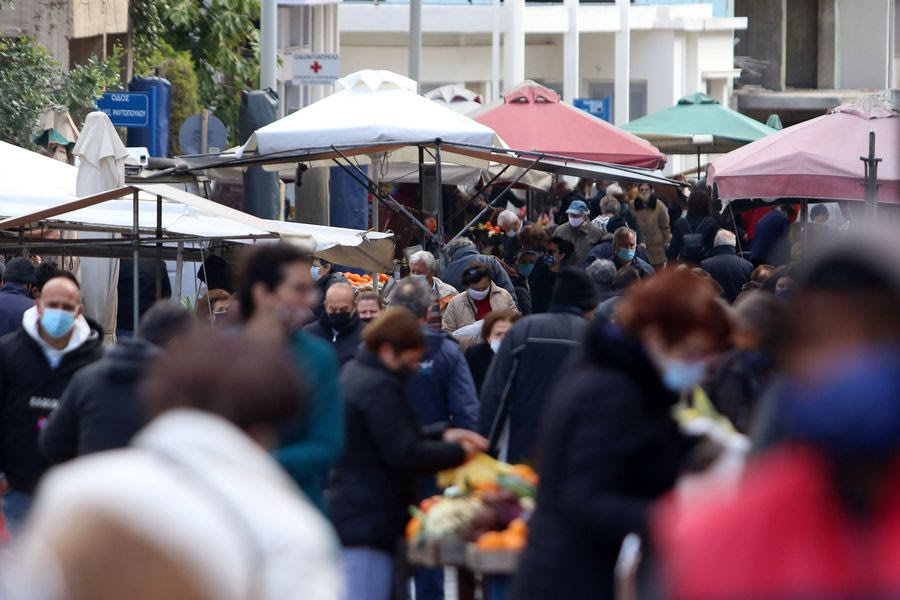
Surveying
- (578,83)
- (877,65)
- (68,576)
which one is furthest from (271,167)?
(877,65)

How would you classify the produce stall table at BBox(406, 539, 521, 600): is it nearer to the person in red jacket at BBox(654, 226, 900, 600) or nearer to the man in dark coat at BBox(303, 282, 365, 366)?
the man in dark coat at BBox(303, 282, 365, 366)

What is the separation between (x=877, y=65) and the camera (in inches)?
2178

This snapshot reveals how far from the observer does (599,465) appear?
169 inches

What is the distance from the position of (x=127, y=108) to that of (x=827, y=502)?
18.1 meters

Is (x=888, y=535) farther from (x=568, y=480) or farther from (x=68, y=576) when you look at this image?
(x=568, y=480)

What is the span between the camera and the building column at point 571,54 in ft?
160

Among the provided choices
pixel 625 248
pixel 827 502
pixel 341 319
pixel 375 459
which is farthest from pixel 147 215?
pixel 827 502

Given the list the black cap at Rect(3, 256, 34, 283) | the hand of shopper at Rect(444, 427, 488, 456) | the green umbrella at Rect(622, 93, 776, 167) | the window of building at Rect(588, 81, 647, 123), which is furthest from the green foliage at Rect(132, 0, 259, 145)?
the hand of shopper at Rect(444, 427, 488, 456)

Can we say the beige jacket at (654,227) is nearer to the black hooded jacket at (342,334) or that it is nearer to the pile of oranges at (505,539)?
the black hooded jacket at (342,334)

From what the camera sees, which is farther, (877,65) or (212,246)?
(877,65)

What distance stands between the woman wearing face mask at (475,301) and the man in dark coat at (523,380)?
3.92 meters

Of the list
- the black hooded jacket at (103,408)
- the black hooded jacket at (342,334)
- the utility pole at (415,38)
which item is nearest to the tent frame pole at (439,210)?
the black hooded jacket at (342,334)

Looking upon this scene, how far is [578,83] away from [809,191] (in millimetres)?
38068

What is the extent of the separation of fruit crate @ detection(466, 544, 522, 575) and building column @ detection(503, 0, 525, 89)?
41947 mm
